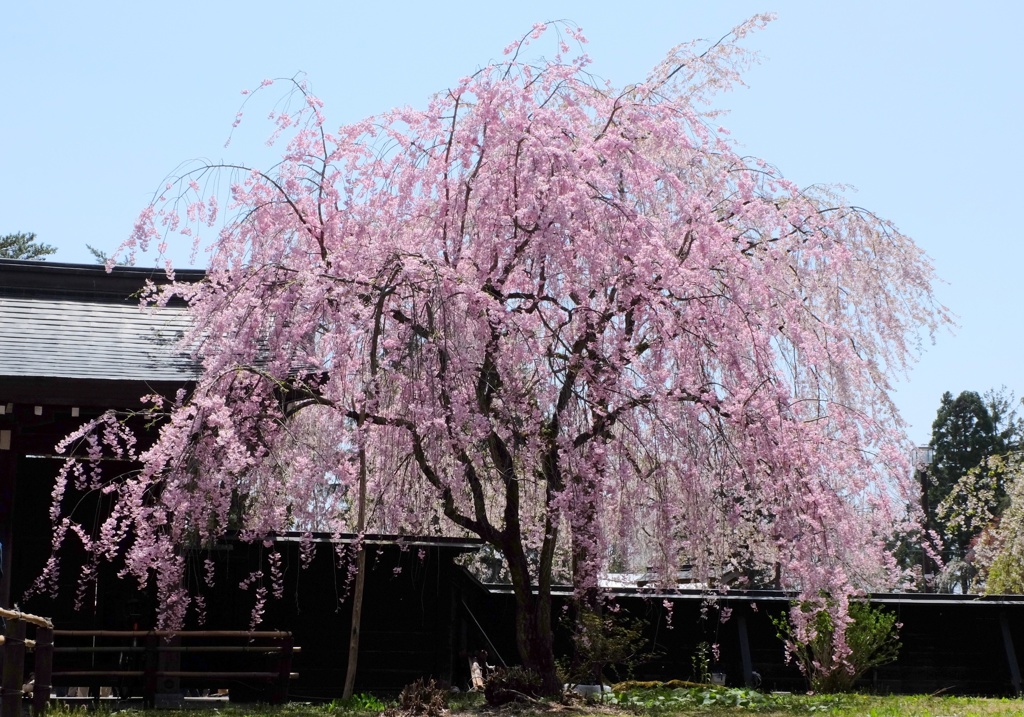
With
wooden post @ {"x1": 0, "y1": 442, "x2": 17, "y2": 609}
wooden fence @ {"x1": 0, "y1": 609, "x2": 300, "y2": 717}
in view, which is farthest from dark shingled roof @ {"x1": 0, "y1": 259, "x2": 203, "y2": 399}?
wooden fence @ {"x1": 0, "y1": 609, "x2": 300, "y2": 717}

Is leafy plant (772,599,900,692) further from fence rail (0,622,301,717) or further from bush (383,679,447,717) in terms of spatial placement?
fence rail (0,622,301,717)

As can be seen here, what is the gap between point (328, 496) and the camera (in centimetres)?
1013

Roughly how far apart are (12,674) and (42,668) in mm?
935

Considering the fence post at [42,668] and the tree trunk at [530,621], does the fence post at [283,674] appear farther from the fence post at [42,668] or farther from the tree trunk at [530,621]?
the fence post at [42,668]

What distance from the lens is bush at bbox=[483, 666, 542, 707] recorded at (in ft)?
33.8

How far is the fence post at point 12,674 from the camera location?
529cm

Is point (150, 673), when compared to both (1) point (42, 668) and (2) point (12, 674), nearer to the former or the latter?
(1) point (42, 668)

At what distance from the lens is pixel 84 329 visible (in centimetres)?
1266

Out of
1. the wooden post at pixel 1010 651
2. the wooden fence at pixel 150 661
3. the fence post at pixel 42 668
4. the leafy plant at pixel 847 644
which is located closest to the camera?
the fence post at pixel 42 668

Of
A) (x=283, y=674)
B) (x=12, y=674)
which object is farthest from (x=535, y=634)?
(x=12, y=674)

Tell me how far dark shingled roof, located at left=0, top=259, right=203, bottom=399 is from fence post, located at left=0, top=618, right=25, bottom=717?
18.6ft

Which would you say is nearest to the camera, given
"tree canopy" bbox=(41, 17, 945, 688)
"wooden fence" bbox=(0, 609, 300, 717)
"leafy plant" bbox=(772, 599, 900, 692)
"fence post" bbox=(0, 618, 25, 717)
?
"fence post" bbox=(0, 618, 25, 717)

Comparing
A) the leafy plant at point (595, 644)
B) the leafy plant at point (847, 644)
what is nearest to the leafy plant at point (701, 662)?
the leafy plant at point (847, 644)

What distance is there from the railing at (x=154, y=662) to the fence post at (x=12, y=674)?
15.4ft
